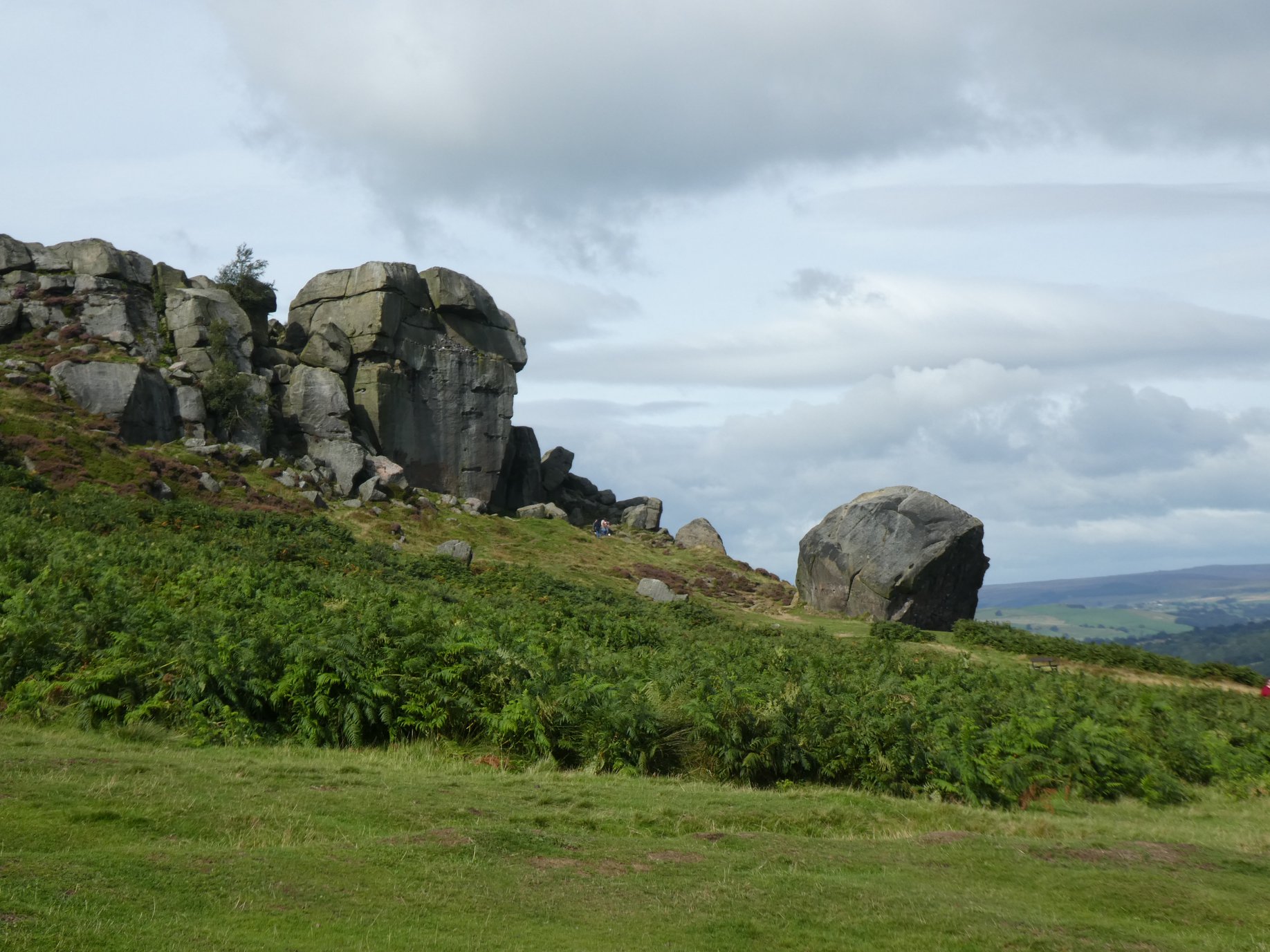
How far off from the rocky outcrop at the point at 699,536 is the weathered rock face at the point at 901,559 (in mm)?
24528

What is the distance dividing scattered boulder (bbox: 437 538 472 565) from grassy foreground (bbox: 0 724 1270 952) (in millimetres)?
27781

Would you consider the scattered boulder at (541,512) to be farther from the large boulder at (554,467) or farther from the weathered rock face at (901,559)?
the weathered rock face at (901,559)

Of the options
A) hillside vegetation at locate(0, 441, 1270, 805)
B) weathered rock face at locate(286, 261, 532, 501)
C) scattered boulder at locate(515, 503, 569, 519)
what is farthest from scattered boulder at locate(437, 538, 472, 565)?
hillside vegetation at locate(0, 441, 1270, 805)

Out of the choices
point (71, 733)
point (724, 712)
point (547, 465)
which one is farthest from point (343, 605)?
point (547, 465)

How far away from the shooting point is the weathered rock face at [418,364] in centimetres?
6041

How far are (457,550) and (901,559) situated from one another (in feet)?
60.4

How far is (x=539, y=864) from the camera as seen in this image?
31.8ft

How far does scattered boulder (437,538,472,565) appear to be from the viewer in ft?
139

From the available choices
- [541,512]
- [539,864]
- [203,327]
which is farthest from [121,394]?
[539,864]

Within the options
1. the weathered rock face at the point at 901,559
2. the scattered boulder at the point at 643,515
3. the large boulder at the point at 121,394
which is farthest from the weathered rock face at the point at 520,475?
the weathered rock face at the point at 901,559

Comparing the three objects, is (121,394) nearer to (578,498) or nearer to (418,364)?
(418,364)

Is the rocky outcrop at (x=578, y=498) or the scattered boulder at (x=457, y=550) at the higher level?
the rocky outcrop at (x=578, y=498)

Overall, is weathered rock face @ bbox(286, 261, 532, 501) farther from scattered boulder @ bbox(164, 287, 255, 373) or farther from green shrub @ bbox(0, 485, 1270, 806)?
green shrub @ bbox(0, 485, 1270, 806)

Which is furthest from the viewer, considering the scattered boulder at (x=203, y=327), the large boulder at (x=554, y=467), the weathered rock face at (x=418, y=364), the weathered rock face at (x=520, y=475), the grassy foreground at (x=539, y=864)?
the large boulder at (x=554, y=467)
